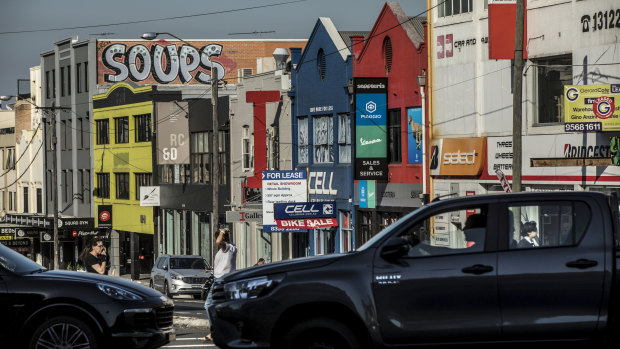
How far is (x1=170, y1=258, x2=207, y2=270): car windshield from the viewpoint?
40875mm

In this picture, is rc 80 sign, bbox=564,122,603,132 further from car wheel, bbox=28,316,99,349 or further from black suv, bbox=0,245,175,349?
car wheel, bbox=28,316,99,349

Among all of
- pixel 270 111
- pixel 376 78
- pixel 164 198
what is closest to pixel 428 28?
pixel 376 78

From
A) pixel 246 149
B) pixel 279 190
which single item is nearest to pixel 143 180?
pixel 246 149

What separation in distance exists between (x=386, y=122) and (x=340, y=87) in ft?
11.9

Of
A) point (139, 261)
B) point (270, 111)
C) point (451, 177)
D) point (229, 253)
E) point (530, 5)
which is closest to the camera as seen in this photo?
point (229, 253)

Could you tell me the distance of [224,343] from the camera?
1054cm

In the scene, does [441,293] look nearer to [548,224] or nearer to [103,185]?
[548,224]

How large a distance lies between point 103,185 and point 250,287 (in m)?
60.1

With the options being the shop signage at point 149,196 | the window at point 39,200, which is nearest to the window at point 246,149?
the shop signage at point 149,196

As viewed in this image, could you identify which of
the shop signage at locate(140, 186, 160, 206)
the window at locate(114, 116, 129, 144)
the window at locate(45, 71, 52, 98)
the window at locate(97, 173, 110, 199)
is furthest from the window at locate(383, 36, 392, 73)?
the window at locate(45, 71, 52, 98)

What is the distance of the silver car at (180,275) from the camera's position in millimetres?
39375

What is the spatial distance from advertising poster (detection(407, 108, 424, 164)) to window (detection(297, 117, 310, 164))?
27.4 feet

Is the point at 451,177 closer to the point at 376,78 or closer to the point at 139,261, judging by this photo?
the point at 376,78

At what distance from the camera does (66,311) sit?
12062 millimetres
